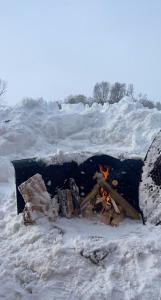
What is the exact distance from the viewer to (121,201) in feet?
18.6

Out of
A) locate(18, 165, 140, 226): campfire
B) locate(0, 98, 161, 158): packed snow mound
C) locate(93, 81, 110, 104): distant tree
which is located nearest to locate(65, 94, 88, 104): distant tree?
locate(93, 81, 110, 104): distant tree

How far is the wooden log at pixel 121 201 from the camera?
221 inches

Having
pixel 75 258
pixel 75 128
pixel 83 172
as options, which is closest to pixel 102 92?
pixel 75 128

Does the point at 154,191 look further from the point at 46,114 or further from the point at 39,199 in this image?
the point at 46,114

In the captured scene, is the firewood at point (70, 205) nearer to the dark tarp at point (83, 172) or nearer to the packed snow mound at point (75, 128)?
the dark tarp at point (83, 172)

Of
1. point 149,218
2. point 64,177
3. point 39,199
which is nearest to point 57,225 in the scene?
point 39,199

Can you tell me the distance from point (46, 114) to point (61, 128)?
0.75m

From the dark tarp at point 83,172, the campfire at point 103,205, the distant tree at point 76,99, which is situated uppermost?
the distant tree at point 76,99

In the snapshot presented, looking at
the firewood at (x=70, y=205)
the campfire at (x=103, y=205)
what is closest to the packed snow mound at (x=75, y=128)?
the campfire at (x=103, y=205)

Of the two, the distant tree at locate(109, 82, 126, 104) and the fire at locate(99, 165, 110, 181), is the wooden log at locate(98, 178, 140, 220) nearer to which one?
the fire at locate(99, 165, 110, 181)

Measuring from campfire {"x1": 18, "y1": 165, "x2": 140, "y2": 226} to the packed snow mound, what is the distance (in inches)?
86.1

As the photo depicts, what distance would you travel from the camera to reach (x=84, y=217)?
18.6ft

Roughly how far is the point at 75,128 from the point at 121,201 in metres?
4.09

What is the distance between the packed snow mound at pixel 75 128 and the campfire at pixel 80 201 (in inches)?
86.1
